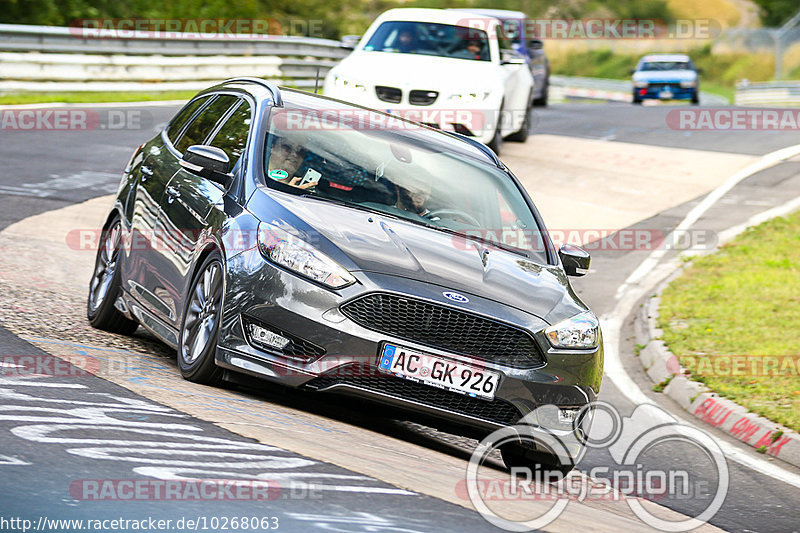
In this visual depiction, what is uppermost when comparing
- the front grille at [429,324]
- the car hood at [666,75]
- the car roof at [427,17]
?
the car roof at [427,17]

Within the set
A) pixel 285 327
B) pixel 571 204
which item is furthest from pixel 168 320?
pixel 571 204

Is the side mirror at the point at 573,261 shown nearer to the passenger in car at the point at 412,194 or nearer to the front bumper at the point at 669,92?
the passenger in car at the point at 412,194

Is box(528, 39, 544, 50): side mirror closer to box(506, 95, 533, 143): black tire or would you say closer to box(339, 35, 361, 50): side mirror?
box(506, 95, 533, 143): black tire

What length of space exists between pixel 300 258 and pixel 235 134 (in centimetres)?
158


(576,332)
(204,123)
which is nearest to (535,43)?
(204,123)

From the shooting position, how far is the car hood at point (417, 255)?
618 centimetres

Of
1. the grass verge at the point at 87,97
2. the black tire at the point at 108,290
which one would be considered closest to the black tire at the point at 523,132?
the grass verge at the point at 87,97

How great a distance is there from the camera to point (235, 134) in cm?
743

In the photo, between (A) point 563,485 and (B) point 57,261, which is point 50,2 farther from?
(A) point 563,485

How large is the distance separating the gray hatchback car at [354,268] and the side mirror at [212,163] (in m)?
0.01

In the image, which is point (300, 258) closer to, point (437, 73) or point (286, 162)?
point (286, 162)

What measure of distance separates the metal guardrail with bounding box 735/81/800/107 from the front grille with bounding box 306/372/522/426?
37.4 metres

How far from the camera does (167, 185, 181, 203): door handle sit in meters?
7.37

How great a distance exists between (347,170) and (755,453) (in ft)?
11.2
